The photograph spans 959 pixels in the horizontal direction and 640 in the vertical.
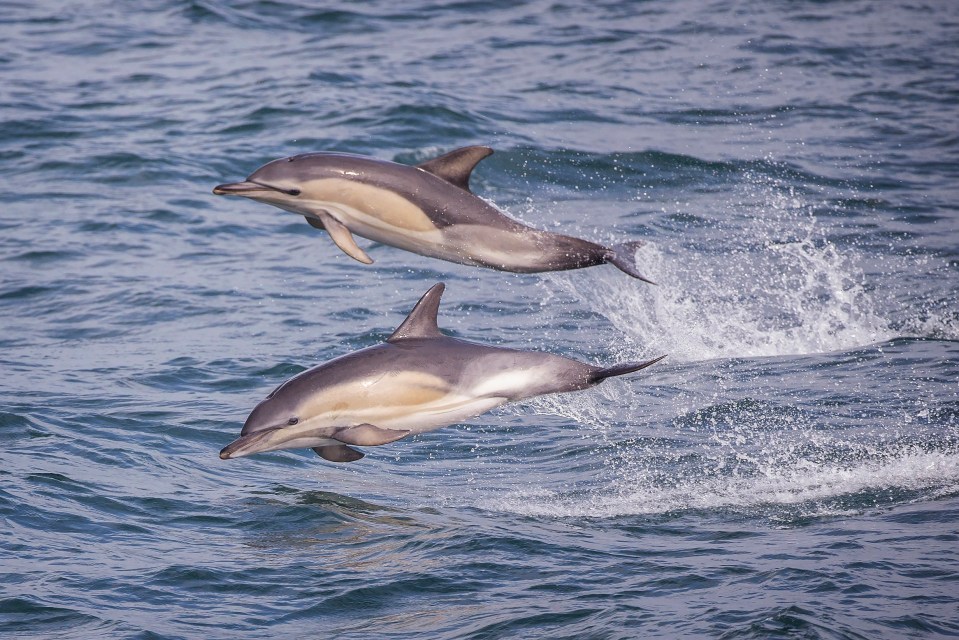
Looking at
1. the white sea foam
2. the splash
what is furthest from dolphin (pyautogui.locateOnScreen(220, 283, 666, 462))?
the splash

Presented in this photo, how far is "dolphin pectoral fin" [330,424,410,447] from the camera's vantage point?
8016 mm

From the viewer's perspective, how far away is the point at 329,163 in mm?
8062

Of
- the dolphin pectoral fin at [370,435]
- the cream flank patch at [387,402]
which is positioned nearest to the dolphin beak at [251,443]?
the cream flank patch at [387,402]

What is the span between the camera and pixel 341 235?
795 centimetres

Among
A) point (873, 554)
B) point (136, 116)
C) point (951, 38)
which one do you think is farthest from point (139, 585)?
point (951, 38)

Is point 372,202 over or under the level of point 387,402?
over

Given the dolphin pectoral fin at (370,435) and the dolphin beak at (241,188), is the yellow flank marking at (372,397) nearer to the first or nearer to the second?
the dolphin pectoral fin at (370,435)

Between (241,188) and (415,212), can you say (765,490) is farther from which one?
Answer: (241,188)

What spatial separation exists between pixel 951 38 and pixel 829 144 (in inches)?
311

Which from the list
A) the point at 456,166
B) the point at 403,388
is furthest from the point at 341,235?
the point at 403,388

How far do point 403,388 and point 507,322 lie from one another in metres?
5.86

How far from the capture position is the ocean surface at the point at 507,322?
26.5 ft

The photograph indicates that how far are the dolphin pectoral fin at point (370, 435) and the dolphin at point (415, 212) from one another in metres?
1.07

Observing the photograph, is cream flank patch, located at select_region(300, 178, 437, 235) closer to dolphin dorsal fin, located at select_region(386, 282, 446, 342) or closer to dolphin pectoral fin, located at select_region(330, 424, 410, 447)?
dolphin dorsal fin, located at select_region(386, 282, 446, 342)
